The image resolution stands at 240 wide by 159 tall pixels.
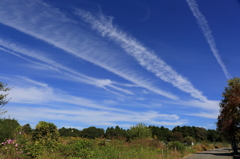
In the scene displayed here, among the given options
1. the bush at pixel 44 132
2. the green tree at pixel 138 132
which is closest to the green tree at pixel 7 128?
the bush at pixel 44 132

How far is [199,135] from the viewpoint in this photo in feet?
342

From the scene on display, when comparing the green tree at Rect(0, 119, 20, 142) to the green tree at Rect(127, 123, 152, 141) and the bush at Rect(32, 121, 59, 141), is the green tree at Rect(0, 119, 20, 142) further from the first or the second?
the green tree at Rect(127, 123, 152, 141)

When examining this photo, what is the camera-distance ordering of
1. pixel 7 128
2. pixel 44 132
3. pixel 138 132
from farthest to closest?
pixel 138 132
pixel 44 132
pixel 7 128

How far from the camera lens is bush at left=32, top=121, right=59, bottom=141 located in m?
15.6

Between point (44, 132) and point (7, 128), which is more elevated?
point (7, 128)

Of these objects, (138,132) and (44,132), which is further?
(138,132)

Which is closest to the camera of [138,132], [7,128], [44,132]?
[7,128]

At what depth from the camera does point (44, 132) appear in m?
15.8

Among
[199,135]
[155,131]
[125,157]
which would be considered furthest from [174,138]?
[125,157]

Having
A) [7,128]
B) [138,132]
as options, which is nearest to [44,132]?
[7,128]

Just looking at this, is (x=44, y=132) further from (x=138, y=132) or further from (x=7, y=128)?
(x=138, y=132)

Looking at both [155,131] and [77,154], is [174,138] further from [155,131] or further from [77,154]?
[77,154]

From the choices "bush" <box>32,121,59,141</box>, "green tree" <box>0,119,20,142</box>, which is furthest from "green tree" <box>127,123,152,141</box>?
"green tree" <box>0,119,20,142</box>

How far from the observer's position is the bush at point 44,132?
51.1 ft
